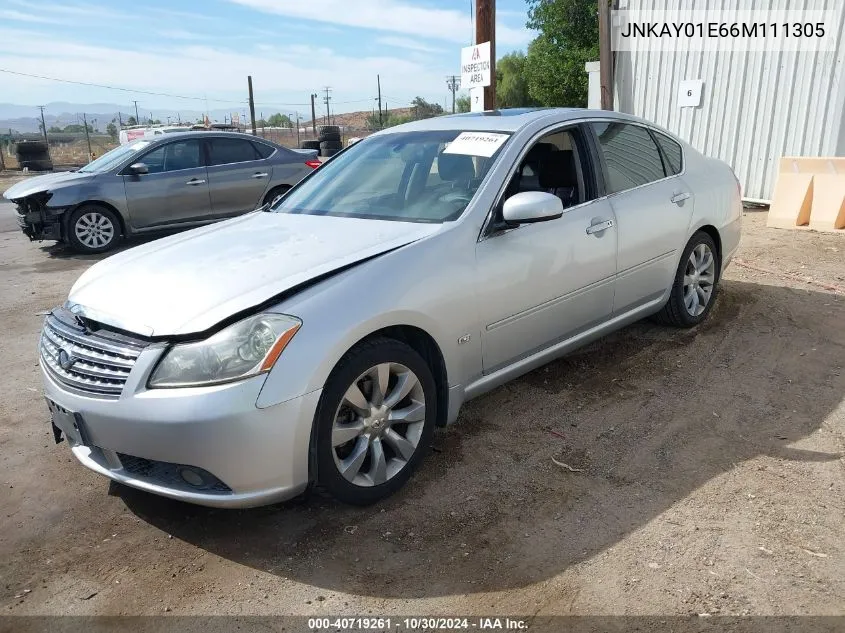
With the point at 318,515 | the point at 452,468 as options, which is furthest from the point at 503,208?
the point at 318,515

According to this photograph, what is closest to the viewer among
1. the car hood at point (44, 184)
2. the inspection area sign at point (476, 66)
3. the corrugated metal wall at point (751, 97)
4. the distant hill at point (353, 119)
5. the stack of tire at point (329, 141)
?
the inspection area sign at point (476, 66)

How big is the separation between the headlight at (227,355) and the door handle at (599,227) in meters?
2.05

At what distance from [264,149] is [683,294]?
7283mm

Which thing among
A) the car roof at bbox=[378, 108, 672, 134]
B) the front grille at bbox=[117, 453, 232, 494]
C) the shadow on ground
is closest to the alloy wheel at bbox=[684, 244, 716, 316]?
the shadow on ground

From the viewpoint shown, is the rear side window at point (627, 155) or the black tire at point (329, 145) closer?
the rear side window at point (627, 155)

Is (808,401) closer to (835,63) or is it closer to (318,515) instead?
(318,515)

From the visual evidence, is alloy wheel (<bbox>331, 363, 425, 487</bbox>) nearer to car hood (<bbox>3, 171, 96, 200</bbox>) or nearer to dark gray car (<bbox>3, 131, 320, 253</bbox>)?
dark gray car (<bbox>3, 131, 320, 253</bbox>)

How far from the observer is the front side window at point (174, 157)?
9508 mm

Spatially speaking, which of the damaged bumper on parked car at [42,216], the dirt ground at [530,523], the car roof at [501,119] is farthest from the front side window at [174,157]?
the car roof at [501,119]

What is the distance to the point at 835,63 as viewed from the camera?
31.0 feet

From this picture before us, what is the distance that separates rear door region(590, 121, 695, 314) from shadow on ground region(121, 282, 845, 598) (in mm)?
571

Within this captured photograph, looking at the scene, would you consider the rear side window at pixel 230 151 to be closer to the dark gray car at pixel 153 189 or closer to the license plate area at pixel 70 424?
the dark gray car at pixel 153 189

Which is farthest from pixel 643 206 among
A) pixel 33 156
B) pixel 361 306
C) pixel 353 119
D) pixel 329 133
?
pixel 353 119

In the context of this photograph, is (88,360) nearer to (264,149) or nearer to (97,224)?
(97,224)
